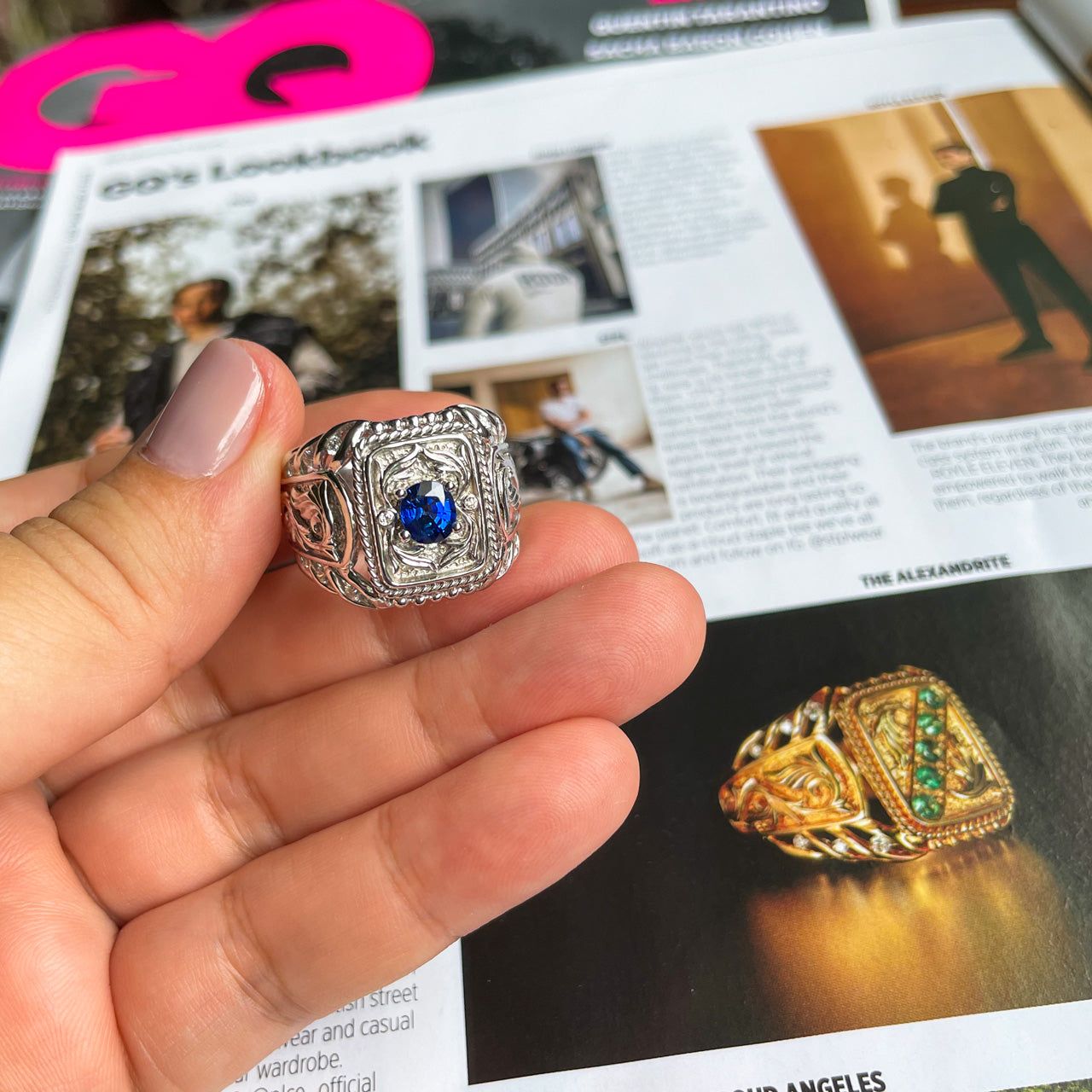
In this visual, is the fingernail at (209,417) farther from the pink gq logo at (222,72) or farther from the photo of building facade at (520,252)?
the pink gq logo at (222,72)

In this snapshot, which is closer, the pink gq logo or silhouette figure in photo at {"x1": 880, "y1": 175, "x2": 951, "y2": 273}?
silhouette figure in photo at {"x1": 880, "y1": 175, "x2": 951, "y2": 273}

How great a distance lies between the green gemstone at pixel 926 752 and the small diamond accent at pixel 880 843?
84mm

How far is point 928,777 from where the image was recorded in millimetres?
748

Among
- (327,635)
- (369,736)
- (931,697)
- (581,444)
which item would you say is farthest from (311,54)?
(931,697)

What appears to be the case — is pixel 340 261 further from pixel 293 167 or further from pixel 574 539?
pixel 574 539

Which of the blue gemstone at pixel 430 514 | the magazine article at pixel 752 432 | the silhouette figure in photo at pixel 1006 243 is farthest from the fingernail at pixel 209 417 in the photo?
the silhouette figure in photo at pixel 1006 243

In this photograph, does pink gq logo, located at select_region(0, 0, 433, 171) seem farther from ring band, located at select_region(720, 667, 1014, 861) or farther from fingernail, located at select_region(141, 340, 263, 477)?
ring band, located at select_region(720, 667, 1014, 861)

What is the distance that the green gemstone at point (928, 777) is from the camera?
0.74m

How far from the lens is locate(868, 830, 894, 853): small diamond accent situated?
72 centimetres

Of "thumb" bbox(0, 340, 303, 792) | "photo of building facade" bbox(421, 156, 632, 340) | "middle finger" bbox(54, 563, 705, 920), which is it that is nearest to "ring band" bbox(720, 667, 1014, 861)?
"middle finger" bbox(54, 563, 705, 920)

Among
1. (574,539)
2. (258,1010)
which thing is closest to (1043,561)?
(574,539)

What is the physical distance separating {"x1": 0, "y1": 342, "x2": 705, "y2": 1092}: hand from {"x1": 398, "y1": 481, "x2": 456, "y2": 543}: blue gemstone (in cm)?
8

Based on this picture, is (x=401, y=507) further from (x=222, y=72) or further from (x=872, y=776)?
(x=222, y=72)

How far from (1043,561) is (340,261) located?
0.97 metres
